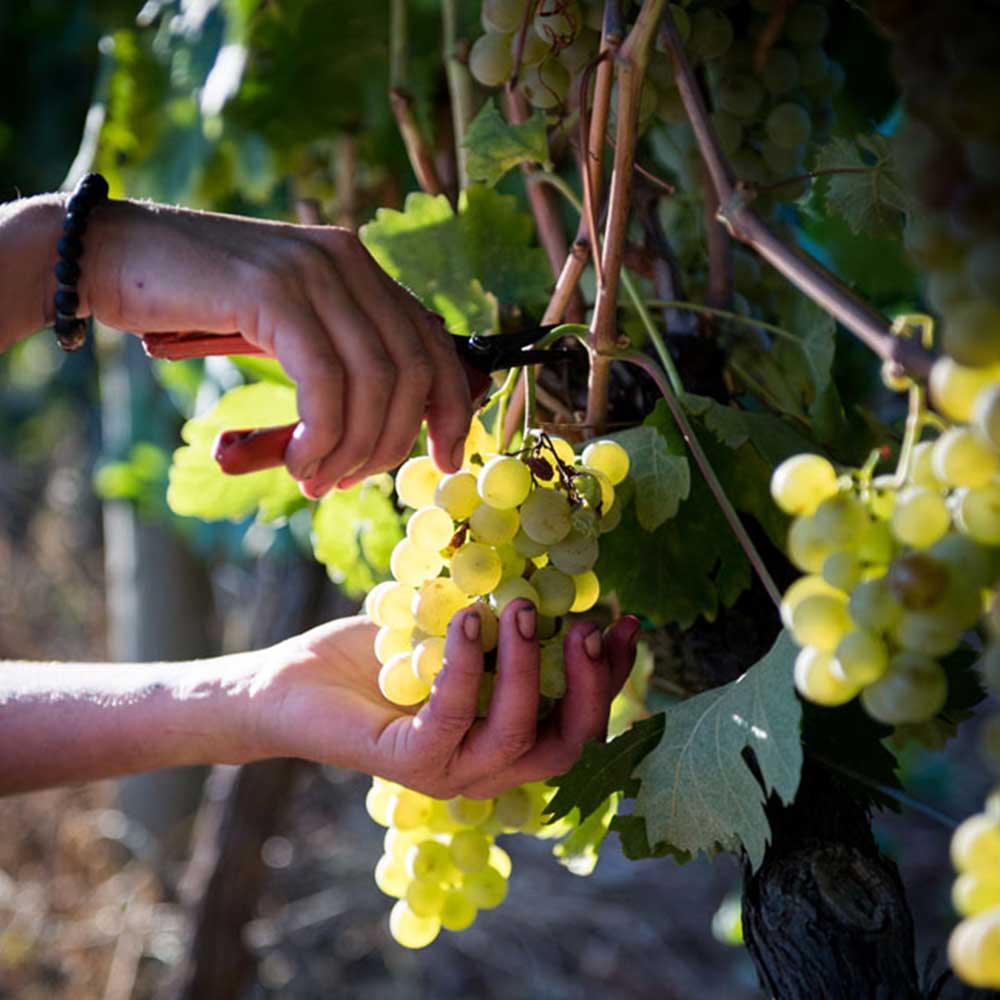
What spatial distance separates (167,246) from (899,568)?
1.42 feet

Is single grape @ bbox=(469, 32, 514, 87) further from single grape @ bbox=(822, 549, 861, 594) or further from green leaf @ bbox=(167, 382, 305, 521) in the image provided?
single grape @ bbox=(822, 549, 861, 594)

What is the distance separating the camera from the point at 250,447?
2.29 feet

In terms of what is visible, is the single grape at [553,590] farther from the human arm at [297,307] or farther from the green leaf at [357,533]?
the green leaf at [357,533]

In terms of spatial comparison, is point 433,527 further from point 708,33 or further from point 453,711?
point 708,33

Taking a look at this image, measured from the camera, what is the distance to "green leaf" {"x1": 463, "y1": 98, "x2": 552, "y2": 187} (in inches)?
31.4

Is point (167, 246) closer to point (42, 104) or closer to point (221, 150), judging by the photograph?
point (221, 150)

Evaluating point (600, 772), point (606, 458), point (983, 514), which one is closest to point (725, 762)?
point (600, 772)

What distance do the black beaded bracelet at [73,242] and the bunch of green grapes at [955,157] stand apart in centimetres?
45

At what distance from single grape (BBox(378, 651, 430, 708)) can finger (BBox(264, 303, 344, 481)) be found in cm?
14

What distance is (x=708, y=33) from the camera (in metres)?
0.83

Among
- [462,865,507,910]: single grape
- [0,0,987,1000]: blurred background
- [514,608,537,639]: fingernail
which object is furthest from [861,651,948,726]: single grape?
[0,0,987,1000]: blurred background

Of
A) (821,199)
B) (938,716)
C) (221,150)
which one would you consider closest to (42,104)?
(221,150)

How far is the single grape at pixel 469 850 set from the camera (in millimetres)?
781

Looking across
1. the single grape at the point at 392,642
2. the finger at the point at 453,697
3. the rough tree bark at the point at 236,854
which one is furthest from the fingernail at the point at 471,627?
the rough tree bark at the point at 236,854
